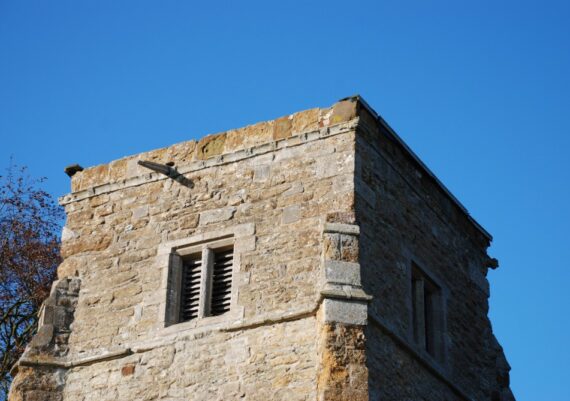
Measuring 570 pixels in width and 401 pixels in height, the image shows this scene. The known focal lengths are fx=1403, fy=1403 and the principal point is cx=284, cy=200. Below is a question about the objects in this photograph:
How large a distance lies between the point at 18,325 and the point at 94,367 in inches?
223

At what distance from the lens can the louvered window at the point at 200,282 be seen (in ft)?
54.9

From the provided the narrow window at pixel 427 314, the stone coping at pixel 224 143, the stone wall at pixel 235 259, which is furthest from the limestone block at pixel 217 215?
the narrow window at pixel 427 314

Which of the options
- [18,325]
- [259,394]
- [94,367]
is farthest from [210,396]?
[18,325]

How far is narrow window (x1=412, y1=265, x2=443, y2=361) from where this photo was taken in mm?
17125

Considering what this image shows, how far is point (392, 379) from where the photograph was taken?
51.8 ft

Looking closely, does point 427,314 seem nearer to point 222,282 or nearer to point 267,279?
point 267,279

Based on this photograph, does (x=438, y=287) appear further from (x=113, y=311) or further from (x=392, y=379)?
(x=113, y=311)

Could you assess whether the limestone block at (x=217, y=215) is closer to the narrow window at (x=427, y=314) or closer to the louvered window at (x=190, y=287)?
the louvered window at (x=190, y=287)

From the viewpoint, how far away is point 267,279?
16281mm

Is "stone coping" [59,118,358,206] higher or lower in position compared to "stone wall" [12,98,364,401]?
higher

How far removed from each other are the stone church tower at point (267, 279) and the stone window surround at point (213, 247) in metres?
0.02

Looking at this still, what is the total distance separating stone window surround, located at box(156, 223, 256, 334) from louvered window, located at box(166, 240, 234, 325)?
0.04 metres

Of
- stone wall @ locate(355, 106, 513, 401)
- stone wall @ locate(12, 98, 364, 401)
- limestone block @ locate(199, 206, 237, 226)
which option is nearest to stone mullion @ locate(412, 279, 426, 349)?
stone wall @ locate(355, 106, 513, 401)

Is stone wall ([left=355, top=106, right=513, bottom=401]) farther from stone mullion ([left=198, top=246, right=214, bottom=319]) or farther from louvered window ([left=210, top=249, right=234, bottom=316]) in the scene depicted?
stone mullion ([left=198, top=246, right=214, bottom=319])
